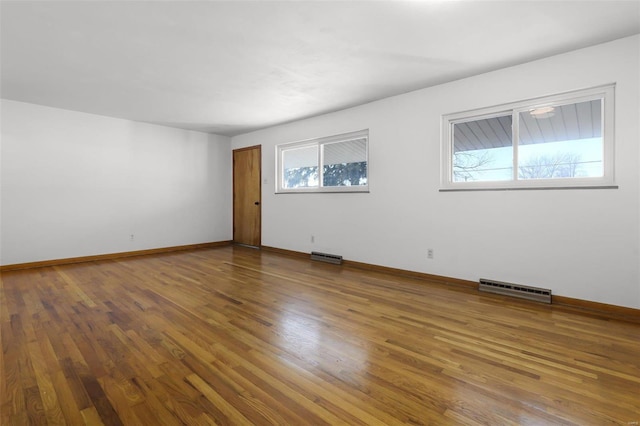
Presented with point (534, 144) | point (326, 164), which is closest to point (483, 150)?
point (534, 144)

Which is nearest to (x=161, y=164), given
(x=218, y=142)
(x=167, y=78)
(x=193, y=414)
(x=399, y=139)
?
(x=218, y=142)

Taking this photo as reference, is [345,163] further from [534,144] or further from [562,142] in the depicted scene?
[562,142]

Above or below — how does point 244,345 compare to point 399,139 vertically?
below

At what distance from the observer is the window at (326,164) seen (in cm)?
471

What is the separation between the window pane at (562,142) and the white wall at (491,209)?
0.18 metres

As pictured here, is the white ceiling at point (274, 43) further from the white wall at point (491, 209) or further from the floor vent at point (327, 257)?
the floor vent at point (327, 257)

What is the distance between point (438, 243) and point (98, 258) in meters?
5.41

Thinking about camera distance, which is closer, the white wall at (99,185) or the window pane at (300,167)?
the white wall at (99,185)

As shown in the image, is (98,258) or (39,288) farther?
(98,258)

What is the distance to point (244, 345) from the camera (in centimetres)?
208

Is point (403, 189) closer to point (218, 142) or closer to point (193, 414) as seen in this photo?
point (193, 414)

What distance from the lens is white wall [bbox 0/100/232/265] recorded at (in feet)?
14.4

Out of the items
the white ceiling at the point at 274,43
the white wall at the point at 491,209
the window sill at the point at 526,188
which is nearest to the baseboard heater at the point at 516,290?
the white wall at the point at 491,209

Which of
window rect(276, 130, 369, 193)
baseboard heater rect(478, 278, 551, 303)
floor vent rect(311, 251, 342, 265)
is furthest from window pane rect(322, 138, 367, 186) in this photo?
baseboard heater rect(478, 278, 551, 303)
